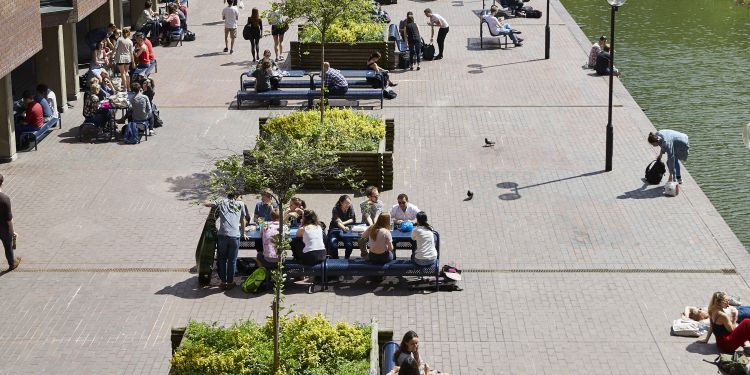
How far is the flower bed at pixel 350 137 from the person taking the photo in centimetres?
2498

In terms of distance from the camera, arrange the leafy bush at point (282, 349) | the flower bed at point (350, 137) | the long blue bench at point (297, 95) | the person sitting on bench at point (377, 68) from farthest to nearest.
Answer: the person sitting on bench at point (377, 68), the long blue bench at point (297, 95), the flower bed at point (350, 137), the leafy bush at point (282, 349)

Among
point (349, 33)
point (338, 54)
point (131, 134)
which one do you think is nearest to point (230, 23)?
point (349, 33)

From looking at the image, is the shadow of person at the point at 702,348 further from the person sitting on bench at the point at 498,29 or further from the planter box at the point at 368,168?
the person sitting on bench at the point at 498,29

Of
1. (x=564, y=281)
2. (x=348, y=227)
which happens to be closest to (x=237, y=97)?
(x=348, y=227)

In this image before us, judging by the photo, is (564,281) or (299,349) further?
(564,281)

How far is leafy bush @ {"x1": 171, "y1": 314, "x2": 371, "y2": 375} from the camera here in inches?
612

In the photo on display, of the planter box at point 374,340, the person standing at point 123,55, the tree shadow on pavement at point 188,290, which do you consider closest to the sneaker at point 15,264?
the tree shadow on pavement at point 188,290

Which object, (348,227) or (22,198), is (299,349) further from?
(22,198)

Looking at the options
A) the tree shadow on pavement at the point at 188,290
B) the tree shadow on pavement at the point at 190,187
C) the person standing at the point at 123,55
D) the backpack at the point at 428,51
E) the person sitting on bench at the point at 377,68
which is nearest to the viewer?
the tree shadow on pavement at the point at 188,290

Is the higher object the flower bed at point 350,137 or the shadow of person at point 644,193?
the flower bed at point 350,137

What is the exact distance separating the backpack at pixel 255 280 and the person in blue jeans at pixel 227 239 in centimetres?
35

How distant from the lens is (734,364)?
54.0 feet

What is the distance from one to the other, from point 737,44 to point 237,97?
58.0 ft

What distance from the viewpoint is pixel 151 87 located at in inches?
1197
